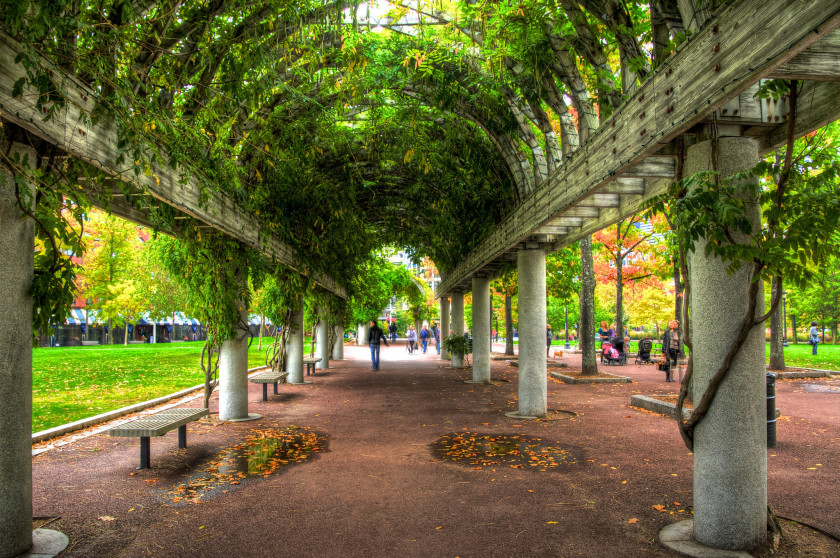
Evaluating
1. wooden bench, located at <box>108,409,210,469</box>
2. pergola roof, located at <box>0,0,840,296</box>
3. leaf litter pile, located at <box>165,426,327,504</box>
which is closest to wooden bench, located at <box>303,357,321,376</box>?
pergola roof, located at <box>0,0,840,296</box>

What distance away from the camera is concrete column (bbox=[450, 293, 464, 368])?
891 inches

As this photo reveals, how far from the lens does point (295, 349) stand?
654 inches

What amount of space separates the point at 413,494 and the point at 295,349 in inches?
451

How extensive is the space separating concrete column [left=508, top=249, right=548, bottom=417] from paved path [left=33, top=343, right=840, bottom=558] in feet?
2.14

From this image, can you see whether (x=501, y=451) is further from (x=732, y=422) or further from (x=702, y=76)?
(x=702, y=76)

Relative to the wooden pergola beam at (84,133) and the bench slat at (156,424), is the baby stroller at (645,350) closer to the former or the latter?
the bench slat at (156,424)

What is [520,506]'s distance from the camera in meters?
5.33

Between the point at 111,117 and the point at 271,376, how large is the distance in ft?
30.0

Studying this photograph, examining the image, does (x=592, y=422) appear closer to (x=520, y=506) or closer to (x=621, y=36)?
(x=520, y=506)

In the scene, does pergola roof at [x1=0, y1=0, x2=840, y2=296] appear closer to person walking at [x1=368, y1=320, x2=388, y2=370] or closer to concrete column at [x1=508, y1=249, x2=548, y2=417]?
concrete column at [x1=508, y1=249, x2=548, y2=417]

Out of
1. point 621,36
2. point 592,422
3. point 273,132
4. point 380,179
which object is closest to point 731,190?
point 621,36

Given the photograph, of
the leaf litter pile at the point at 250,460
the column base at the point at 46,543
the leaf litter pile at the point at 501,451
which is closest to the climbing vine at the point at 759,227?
the leaf litter pile at the point at 501,451

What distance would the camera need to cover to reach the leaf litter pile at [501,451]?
700cm

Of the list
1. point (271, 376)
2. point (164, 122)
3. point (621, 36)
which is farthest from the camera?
point (271, 376)
